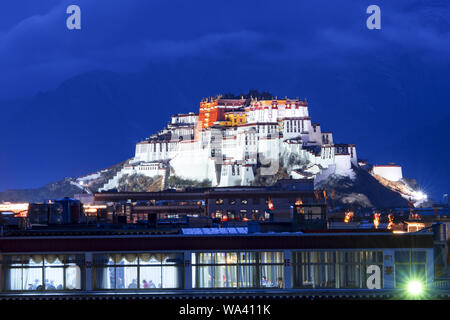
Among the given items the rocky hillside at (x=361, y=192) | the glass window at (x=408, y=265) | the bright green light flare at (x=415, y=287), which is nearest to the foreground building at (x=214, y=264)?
the glass window at (x=408, y=265)

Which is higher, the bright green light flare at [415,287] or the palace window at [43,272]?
the palace window at [43,272]

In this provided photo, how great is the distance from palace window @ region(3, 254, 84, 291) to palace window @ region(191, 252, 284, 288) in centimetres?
507

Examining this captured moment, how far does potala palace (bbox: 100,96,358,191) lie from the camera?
172 metres

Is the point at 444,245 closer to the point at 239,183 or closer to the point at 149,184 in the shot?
the point at 239,183

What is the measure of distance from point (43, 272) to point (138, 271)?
4.05 meters

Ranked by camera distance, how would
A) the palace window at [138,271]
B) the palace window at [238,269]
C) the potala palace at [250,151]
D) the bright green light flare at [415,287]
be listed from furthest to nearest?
1. the potala palace at [250,151]
2. the palace window at [138,271]
3. the palace window at [238,269]
4. the bright green light flare at [415,287]

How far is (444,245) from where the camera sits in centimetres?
4269

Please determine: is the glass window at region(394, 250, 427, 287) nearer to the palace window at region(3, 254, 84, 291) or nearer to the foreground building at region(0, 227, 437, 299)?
the foreground building at region(0, 227, 437, 299)

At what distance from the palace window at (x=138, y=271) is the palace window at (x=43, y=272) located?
927 millimetres

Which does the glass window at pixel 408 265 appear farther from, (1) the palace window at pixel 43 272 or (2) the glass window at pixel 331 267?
(1) the palace window at pixel 43 272

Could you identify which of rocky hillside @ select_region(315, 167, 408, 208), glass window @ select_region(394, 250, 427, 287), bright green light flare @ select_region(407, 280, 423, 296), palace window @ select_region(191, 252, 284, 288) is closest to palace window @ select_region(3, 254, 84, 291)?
palace window @ select_region(191, 252, 284, 288)

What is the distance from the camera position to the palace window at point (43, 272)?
3691cm

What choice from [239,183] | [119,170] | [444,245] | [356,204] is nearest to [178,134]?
[119,170]
